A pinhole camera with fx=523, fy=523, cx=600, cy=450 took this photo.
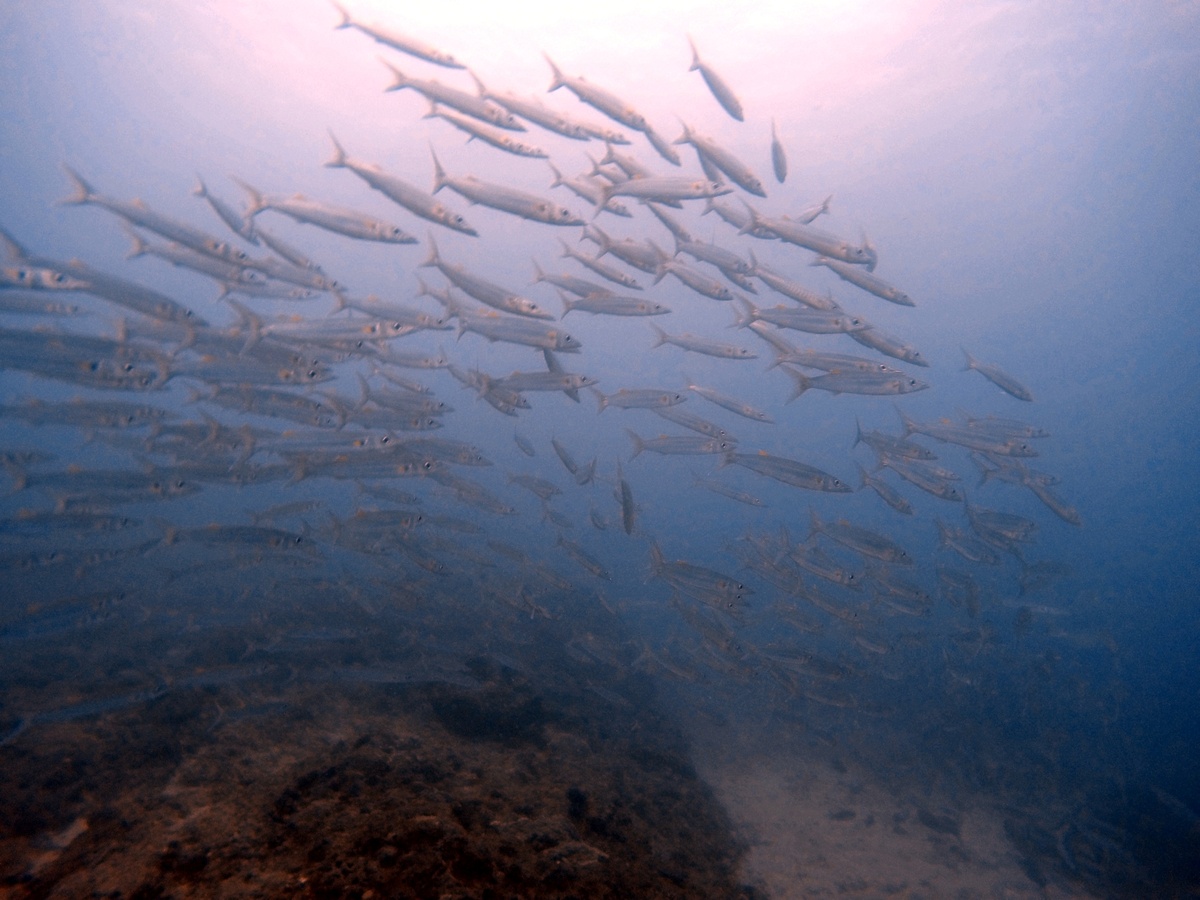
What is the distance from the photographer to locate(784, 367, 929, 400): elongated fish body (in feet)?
21.1

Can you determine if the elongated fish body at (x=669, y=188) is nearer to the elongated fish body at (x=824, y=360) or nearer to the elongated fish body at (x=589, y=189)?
the elongated fish body at (x=589, y=189)

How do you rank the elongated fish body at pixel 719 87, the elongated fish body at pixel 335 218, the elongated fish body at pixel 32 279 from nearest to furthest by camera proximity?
the elongated fish body at pixel 32 279 → the elongated fish body at pixel 335 218 → the elongated fish body at pixel 719 87

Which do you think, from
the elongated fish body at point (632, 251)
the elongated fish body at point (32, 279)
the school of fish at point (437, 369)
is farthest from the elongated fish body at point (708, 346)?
the elongated fish body at point (32, 279)

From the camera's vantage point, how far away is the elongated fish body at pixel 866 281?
6.16 meters

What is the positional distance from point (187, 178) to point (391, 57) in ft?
147

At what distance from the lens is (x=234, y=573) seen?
56.1ft

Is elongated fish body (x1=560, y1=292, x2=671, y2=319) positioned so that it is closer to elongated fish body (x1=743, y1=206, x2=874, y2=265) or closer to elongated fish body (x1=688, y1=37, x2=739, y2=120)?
elongated fish body (x1=743, y1=206, x2=874, y2=265)

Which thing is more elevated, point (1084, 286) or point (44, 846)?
point (1084, 286)

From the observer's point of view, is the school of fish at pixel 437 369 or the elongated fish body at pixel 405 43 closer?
the school of fish at pixel 437 369

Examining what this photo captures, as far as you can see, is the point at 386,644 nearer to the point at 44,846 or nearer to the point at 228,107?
the point at 44,846

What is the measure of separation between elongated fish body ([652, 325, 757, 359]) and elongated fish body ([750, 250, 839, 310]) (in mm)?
899

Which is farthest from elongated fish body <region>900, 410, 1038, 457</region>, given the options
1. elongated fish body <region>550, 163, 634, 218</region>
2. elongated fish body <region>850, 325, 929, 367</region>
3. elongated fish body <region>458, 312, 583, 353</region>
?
elongated fish body <region>458, 312, 583, 353</region>

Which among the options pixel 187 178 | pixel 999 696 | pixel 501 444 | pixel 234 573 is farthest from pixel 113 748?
pixel 187 178

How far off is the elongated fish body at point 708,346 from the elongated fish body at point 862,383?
0.89 meters
